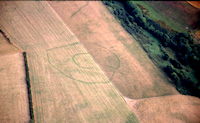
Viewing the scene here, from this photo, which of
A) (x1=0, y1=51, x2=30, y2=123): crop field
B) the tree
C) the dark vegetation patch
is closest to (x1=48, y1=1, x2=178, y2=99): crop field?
the tree

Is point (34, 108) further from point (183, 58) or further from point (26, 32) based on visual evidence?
point (183, 58)

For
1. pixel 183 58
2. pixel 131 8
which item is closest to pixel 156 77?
pixel 183 58

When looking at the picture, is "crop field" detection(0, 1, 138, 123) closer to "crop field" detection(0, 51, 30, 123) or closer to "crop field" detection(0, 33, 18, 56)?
"crop field" detection(0, 33, 18, 56)

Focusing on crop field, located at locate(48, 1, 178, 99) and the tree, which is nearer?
crop field, located at locate(48, 1, 178, 99)

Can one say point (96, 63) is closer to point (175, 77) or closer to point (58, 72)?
point (58, 72)

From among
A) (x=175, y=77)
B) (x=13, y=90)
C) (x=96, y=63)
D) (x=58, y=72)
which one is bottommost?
(x=13, y=90)

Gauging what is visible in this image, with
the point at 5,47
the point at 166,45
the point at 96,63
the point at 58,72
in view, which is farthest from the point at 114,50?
the point at 5,47
